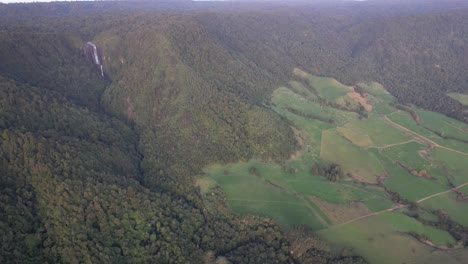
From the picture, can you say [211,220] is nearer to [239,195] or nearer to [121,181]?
[239,195]

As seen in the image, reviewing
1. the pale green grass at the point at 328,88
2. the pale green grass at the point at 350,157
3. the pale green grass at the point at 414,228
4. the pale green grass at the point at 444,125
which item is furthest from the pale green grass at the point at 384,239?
the pale green grass at the point at 328,88

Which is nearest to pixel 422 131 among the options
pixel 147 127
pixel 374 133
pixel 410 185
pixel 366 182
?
pixel 374 133

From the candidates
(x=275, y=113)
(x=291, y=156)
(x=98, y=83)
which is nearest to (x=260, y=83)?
(x=275, y=113)

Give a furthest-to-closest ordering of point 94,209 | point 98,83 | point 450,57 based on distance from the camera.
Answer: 1. point 450,57
2. point 98,83
3. point 94,209

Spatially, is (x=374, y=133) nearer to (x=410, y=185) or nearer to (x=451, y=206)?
(x=410, y=185)

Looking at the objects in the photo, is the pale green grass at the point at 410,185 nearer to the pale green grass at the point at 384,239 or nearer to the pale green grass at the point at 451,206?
the pale green grass at the point at 451,206

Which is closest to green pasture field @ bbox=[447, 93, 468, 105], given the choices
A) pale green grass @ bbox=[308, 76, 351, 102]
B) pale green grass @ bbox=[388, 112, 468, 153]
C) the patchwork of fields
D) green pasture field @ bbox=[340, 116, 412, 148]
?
the patchwork of fields
